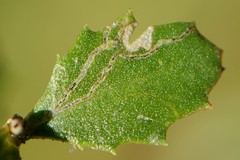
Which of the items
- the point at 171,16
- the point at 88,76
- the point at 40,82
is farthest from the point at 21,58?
the point at 88,76

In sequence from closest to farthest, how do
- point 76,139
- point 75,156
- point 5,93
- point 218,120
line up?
point 76,139 → point 5,93 → point 75,156 → point 218,120

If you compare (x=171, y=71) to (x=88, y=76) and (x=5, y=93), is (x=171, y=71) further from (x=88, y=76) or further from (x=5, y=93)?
(x=5, y=93)

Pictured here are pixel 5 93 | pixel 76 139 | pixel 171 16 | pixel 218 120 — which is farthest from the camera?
pixel 171 16

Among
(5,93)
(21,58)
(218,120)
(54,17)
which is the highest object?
A: (54,17)

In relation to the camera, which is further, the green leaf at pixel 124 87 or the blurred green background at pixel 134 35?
the blurred green background at pixel 134 35

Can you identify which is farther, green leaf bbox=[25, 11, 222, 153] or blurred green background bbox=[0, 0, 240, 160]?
blurred green background bbox=[0, 0, 240, 160]
